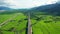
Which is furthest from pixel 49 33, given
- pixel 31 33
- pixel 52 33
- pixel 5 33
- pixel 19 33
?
pixel 5 33

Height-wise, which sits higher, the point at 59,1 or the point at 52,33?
the point at 59,1

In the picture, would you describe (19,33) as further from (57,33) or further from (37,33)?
(57,33)

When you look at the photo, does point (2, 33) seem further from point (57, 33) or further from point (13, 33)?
point (57, 33)

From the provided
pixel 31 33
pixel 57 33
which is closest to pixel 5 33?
pixel 31 33

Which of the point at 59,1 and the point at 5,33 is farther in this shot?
the point at 59,1

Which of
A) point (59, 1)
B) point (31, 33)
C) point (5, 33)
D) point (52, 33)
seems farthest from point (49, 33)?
point (59, 1)

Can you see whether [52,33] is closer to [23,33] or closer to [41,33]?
[41,33]

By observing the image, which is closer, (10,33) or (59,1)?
(10,33)

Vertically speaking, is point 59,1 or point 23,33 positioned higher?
point 59,1
